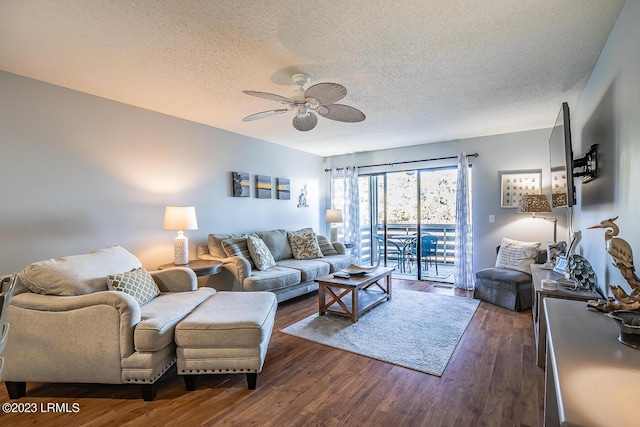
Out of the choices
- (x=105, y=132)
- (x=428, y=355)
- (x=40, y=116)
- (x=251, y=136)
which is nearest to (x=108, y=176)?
(x=105, y=132)

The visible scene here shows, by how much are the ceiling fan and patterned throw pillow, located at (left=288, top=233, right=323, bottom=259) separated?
2.48 m

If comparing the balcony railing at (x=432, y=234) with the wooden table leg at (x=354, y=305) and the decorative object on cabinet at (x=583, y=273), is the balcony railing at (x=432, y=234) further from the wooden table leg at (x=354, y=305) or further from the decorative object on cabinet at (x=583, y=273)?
the decorative object on cabinet at (x=583, y=273)

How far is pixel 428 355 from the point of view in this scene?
8.50 ft

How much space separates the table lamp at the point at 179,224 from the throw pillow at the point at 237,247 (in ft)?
1.67

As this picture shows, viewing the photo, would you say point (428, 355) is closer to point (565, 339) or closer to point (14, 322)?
point (565, 339)

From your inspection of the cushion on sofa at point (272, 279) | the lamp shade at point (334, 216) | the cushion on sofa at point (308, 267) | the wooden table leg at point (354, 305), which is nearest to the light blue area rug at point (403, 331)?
the wooden table leg at point (354, 305)

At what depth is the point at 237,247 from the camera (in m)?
4.01

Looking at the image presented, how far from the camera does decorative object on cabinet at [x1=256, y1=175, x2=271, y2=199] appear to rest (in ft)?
16.3

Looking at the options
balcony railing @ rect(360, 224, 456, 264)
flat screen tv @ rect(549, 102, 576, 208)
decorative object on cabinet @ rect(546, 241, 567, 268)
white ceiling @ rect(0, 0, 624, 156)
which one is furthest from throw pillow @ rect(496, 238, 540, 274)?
white ceiling @ rect(0, 0, 624, 156)

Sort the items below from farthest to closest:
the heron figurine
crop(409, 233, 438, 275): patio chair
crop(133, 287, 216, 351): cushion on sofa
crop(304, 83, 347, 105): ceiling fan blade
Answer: crop(409, 233, 438, 275): patio chair → crop(304, 83, 347, 105): ceiling fan blade → crop(133, 287, 216, 351): cushion on sofa → the heron figurine

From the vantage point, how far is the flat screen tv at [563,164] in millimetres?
2225

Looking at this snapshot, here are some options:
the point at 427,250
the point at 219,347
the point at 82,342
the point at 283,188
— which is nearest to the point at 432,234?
the point at 427,250

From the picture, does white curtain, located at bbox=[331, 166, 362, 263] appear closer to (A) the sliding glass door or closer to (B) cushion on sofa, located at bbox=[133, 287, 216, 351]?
(A) the sliding glass door

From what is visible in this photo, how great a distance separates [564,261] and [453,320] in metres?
1.27
